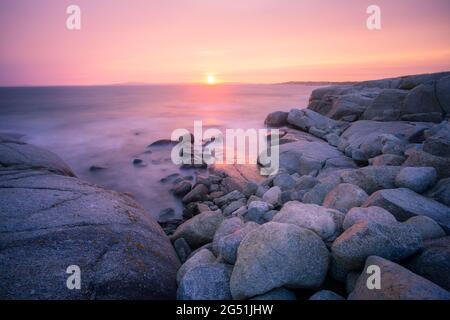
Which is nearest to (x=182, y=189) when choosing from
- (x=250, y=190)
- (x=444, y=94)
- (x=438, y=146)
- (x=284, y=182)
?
(x=250, y=190)

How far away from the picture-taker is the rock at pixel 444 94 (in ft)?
37.0

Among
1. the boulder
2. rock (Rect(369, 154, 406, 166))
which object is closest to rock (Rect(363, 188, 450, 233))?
the boulder

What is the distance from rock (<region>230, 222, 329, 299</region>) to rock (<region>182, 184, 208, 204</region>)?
543cm

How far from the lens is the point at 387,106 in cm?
1314

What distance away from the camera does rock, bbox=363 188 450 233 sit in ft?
11.3

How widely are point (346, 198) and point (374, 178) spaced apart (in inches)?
36.9

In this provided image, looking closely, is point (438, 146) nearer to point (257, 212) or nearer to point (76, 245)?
point (257, 212)

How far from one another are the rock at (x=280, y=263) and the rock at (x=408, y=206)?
1.39 metres

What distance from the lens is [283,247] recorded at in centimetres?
269

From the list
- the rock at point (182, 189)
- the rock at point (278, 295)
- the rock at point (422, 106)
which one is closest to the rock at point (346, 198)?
the rock at point (278, 295)

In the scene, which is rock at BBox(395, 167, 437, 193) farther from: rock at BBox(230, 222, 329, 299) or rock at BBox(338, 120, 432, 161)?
rock at BBox(338, 120, 432, 161)
